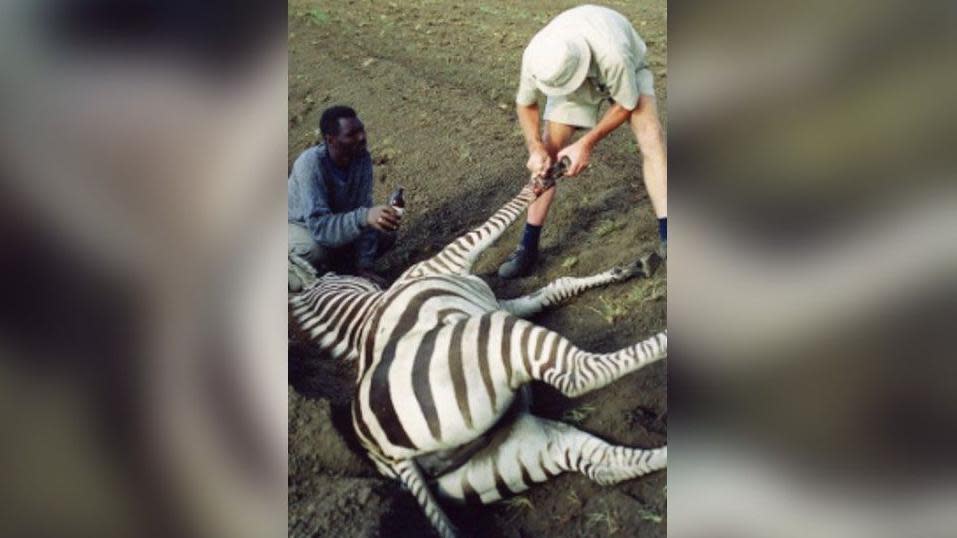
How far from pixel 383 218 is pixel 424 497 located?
0.63m

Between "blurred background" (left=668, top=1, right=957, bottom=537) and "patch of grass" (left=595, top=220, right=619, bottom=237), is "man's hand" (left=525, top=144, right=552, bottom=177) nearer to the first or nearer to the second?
"patch of grass" (left=595, top=220, right=619, bottom=237)

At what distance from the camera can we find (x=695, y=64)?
4.42 ft

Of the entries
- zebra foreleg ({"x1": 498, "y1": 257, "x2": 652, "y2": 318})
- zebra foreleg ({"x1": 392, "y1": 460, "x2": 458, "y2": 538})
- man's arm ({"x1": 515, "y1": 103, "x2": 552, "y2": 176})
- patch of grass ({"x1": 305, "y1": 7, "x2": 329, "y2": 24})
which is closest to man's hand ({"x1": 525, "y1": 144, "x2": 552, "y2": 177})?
man's arm ({"x1": 515, "y1": 103, "x2": 552, "y2": 176})

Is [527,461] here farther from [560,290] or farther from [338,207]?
[338,207]

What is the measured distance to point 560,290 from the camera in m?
1.81

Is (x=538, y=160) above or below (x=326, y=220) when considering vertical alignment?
above

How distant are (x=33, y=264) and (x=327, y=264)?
0.70m

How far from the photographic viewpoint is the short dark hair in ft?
5.86

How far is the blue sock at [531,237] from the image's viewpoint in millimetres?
1867

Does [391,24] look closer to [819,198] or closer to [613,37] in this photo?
[613,37]

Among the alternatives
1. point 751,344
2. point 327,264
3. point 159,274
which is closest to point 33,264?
point 159,274

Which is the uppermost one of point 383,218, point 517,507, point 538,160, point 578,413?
point 538,160

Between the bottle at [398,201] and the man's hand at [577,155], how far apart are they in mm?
374

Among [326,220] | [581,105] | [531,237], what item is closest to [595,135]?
[581,105]
